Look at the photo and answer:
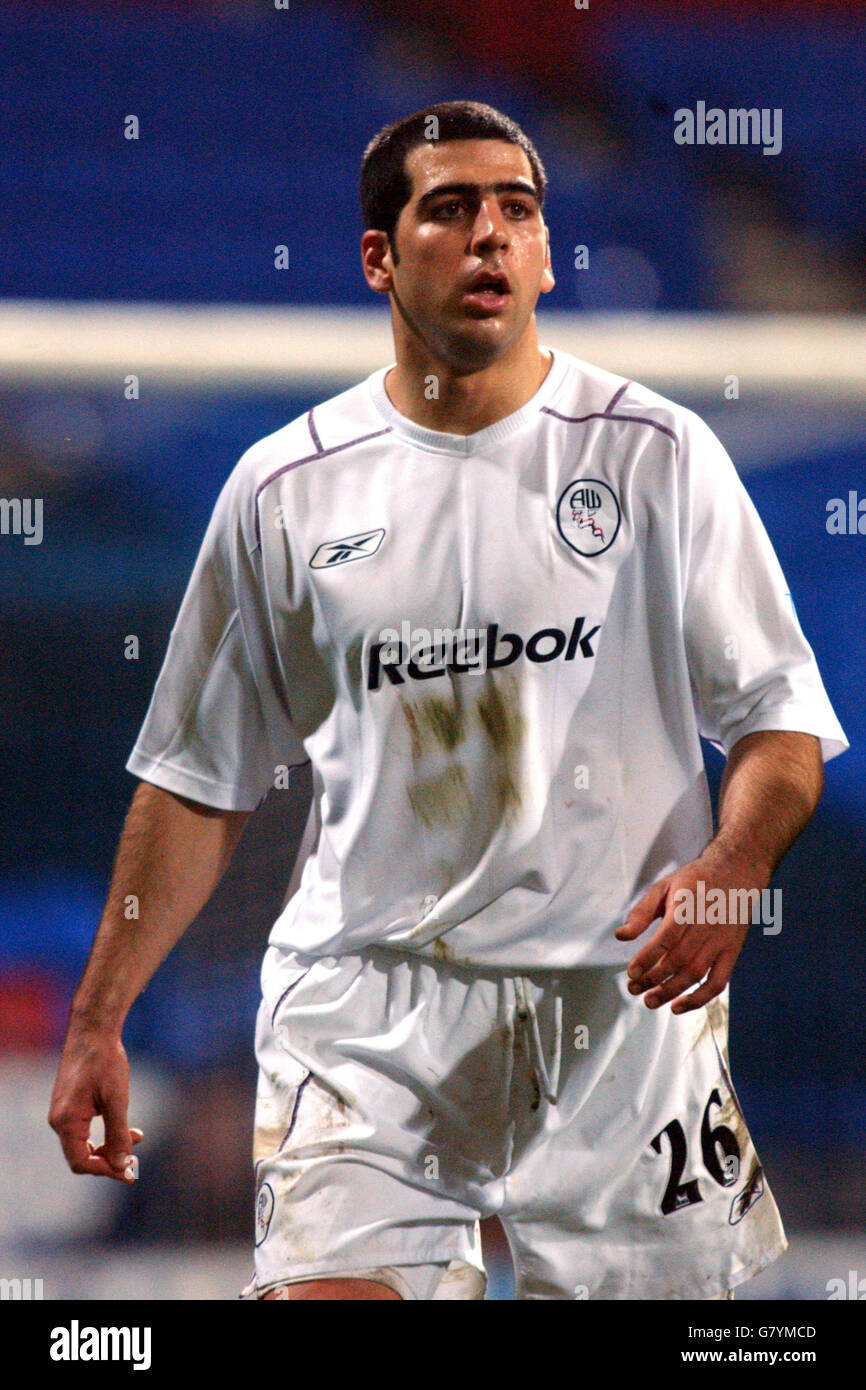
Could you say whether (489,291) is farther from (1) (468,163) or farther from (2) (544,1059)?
(2) (544,1059)

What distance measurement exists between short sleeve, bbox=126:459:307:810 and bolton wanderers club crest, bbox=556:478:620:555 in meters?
0.44

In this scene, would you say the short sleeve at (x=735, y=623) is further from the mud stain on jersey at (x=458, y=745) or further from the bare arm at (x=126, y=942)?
the bare arm at (x=126, y=942)

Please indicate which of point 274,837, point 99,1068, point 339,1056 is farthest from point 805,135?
point 99,1068

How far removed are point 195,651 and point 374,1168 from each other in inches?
30.1

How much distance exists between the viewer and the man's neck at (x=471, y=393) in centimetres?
222

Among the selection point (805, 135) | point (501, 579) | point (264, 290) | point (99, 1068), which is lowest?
point (99, 1068)

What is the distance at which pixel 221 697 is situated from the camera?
2.27m

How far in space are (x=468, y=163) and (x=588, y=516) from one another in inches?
20.7

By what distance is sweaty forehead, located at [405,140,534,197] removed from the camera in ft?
7.21

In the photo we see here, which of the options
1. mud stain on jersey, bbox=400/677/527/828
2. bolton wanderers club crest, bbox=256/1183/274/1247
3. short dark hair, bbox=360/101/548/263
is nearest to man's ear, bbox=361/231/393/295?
short dark hair, bbox=360/101/548/263

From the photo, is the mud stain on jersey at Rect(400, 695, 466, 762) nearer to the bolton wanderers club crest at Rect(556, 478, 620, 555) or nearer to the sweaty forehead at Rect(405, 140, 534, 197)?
the bolton wanderers club crest at Rect(556, 478, 620, 555)

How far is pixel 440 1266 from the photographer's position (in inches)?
79.2

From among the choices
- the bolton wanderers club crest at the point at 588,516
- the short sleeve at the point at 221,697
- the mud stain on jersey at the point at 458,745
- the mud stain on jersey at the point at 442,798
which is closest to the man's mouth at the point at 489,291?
the bolton wanderers club crest at the point at 588,516

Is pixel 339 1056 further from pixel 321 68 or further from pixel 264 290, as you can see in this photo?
pixel 321 68
